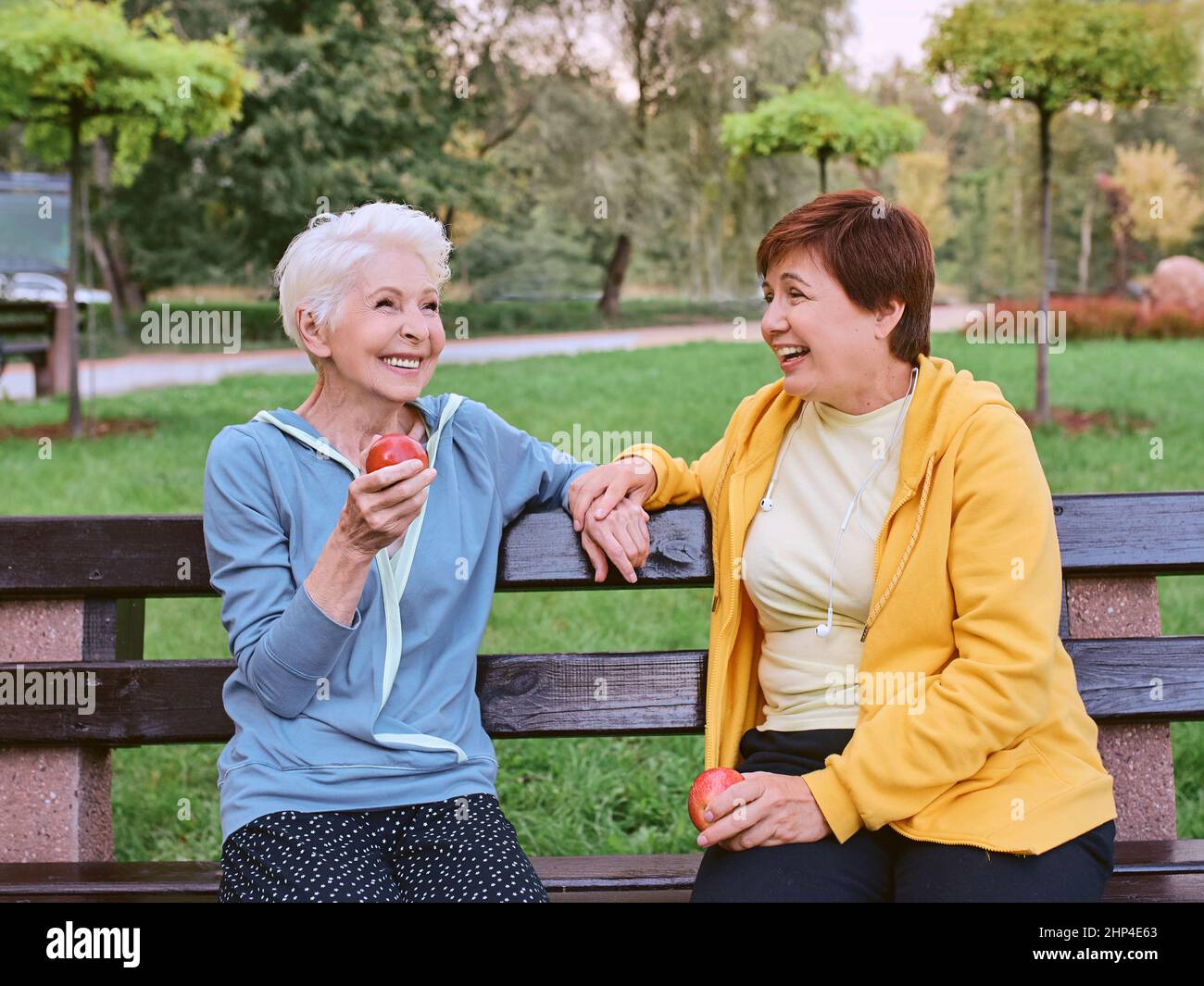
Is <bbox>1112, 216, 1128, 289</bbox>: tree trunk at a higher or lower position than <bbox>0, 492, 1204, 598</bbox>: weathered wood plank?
higher

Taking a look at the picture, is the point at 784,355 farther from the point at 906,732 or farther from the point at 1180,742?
the point at 1180,742

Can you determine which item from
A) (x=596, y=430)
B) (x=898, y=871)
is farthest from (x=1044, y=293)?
(x=898, y=871)

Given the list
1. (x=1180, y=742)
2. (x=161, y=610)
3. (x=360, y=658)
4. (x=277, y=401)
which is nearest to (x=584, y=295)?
(x=277, y=401)

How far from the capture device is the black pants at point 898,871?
2.12m

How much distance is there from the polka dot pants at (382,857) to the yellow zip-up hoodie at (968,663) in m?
0.55

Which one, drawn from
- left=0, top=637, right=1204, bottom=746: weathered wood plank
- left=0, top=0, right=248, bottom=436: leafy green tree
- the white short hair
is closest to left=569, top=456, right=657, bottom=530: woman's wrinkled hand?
left=0, top=637, right=1204, bottom=746: weathered wood plank

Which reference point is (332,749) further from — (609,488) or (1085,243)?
(1085,243)

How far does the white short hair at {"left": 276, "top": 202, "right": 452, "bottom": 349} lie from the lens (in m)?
2.38

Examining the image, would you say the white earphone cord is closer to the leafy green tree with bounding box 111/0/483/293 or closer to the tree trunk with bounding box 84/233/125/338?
the leafy green tree with bounding box 111/0/483/293

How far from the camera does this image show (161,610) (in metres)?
5.58

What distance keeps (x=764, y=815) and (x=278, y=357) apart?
49.6ft

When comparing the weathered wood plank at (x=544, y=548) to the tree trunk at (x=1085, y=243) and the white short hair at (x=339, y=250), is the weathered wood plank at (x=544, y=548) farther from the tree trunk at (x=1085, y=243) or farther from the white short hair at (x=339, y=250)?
the tree trunk at (x=1085, y=243)

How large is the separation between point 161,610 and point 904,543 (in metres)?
4.11

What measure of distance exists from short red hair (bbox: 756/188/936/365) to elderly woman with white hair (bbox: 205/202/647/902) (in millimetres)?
604
